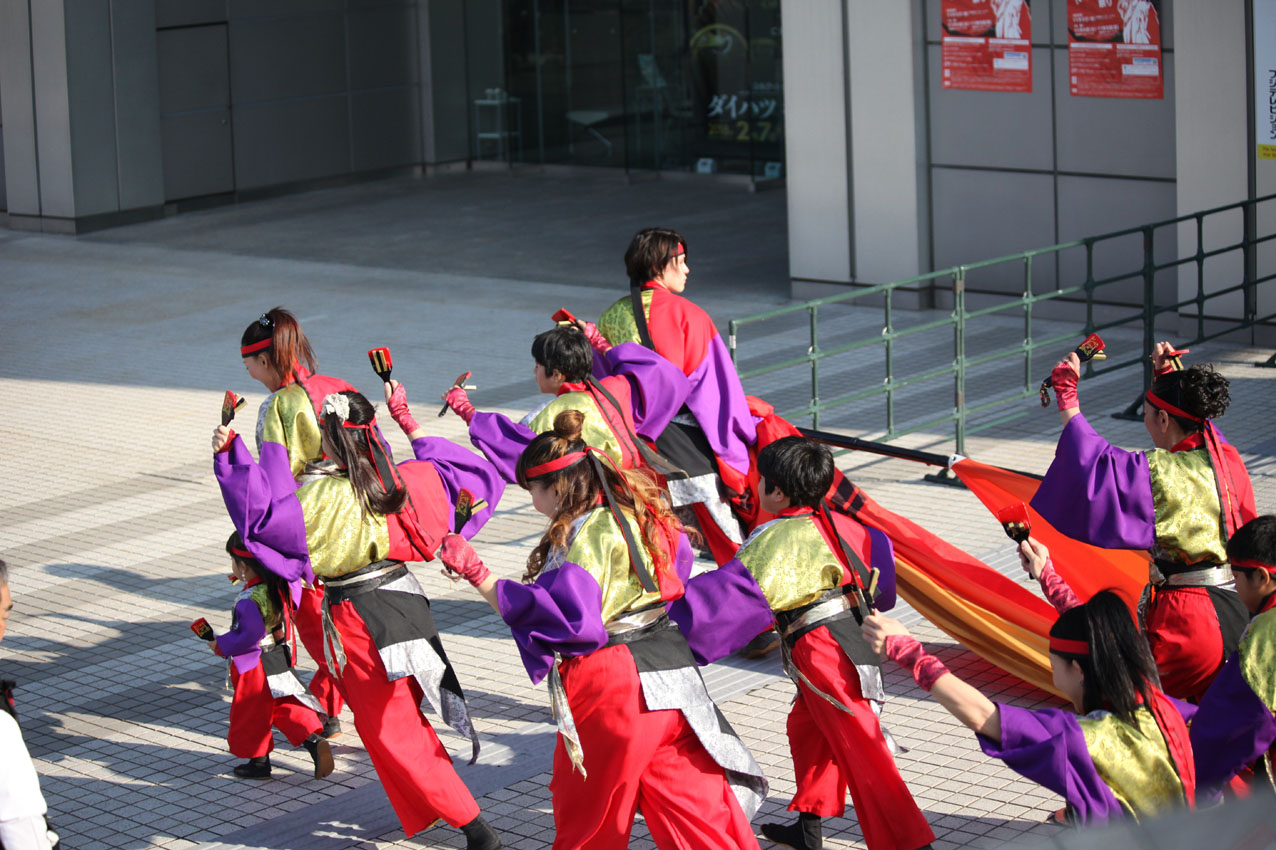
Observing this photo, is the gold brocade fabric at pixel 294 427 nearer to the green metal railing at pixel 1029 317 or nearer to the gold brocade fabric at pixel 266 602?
the gold brocade fabric at pixel 266 602

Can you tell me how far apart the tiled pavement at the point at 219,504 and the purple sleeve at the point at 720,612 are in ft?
3.34

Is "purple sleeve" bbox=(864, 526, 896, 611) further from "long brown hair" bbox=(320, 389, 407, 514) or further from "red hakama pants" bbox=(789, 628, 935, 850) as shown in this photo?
"long brown hair" bbox=(320, 389, 407, 514)

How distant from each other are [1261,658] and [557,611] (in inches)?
71.6

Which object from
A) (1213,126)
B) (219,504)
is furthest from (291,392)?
(1213,126)

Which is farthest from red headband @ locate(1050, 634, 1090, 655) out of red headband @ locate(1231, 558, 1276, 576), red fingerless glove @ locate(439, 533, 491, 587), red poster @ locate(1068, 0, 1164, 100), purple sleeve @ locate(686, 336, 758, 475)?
red poster @ locate(1068, 0, 1164, 100)

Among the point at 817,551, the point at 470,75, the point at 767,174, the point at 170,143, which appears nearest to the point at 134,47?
the point at 170,143

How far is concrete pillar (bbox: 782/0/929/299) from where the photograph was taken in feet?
46.7

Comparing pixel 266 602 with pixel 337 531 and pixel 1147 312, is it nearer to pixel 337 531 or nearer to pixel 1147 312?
pixel 337 531

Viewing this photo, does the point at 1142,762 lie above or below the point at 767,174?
below

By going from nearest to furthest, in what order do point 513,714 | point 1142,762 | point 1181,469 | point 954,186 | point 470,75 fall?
1. point 1142,762
2. point 1181,469
3. point 513,714
4. point 954,186
5. point 470,75

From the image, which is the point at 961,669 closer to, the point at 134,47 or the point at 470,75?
the point at 134,47

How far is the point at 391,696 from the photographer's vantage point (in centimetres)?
533

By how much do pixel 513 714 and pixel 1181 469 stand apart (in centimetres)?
278

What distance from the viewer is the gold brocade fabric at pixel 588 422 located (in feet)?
19.7
